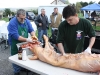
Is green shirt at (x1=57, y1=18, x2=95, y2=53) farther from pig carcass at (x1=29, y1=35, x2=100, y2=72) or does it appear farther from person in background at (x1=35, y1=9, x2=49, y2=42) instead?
person in background at (x1=35, y1=9, x2=49, y2=42)

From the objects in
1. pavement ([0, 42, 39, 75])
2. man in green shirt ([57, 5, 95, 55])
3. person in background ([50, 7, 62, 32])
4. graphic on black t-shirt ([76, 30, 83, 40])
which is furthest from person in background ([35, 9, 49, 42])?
graphic on black t-shirt ([76, 30, 83, 40])

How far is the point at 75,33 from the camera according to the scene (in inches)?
108

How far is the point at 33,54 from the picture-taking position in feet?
10.0

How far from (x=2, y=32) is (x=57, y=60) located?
4.43 meters

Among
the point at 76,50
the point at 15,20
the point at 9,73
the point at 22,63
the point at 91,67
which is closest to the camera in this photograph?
the point at 91,67

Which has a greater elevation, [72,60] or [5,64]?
[72,60]

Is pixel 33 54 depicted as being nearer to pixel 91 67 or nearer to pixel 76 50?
pixel 76 50

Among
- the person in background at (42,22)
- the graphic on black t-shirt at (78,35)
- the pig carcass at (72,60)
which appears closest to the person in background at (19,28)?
the pig carcass at (72,60)

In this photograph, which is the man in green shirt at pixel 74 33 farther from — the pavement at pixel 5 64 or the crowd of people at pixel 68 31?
the pavement at pixel 5 64

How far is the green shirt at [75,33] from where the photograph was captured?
2.70m

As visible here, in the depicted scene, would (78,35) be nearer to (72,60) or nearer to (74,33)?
(74,33)

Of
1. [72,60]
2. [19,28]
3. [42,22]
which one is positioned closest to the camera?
[72,60]

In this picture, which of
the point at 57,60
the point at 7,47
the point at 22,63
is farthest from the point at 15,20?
the point at 7,47

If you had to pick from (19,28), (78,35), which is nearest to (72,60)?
(78,35)
